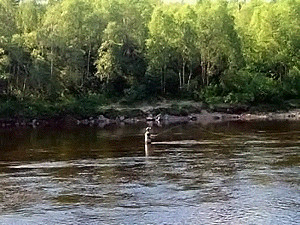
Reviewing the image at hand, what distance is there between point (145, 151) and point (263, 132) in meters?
15.1

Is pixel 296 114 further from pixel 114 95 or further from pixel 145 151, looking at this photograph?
pixel 145 151

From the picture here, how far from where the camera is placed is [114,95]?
3108 inches

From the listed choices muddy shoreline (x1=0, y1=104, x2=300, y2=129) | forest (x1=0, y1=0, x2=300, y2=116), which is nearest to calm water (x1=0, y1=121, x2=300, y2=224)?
muddy shoreline (x1=0, y1=104, x2=300, y2=129)

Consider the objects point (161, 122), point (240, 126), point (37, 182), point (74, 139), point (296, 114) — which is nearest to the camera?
point (37, 182)

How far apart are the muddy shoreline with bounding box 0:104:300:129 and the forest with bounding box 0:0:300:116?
168 cm

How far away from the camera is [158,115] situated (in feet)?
238

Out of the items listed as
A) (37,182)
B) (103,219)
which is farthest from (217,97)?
(103,219)

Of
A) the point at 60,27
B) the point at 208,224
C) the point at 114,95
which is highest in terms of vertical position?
the point at 60,27

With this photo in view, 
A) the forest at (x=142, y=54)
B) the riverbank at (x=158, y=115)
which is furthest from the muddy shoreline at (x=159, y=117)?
the forest at (x=142, y=54)

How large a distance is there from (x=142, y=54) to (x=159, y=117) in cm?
1183

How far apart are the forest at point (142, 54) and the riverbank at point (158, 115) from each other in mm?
1214

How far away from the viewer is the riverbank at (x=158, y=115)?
229 feet

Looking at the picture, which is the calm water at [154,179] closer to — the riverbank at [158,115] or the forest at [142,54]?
the riverbank at [158,115]

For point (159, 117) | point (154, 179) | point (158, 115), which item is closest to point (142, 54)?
point (158, 115)
